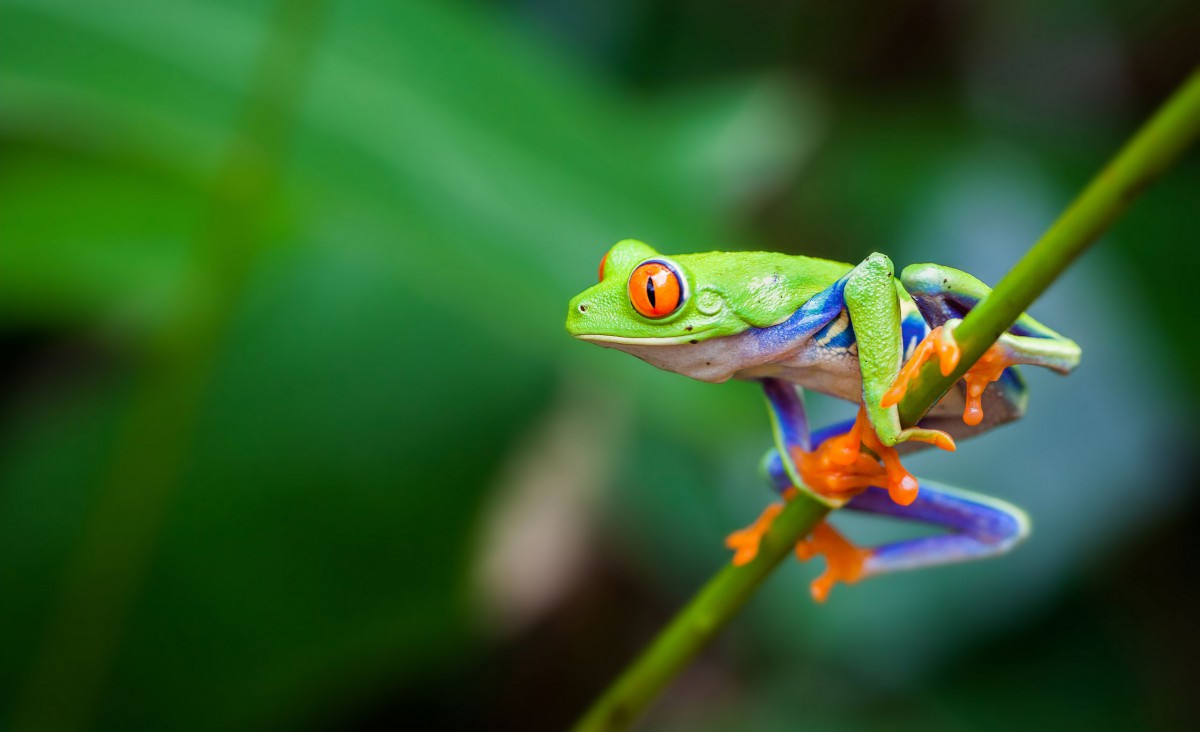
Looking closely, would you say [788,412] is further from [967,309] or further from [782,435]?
[967,309]

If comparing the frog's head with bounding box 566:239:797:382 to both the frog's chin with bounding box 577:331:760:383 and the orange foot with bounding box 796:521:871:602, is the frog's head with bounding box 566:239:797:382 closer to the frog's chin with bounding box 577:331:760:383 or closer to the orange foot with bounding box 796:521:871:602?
the frog's chin with bounding box 577:331:760:383

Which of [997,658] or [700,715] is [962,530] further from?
[700,715]

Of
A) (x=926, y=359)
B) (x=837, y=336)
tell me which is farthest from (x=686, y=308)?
(x=926, y=359)

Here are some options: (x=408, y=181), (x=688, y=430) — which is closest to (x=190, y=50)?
(x=408, y=181)

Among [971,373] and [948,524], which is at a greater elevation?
[971,373]

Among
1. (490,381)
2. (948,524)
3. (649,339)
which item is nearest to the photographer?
(649,339)

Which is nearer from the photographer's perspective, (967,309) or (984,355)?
(984,355)

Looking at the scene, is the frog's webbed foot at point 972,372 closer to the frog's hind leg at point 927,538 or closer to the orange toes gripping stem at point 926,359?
the orange toes gripping stem at point 926,359
